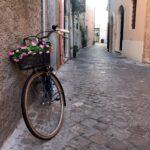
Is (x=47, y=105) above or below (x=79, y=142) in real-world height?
above

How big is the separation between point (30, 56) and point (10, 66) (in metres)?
0.26

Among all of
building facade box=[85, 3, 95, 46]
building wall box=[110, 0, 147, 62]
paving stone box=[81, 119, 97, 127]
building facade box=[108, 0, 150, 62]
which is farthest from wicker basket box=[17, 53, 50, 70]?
building facade box=[85, 3, 95, 46]

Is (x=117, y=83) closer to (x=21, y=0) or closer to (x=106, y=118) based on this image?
(x=106, y=118)

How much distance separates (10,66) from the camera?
337cm

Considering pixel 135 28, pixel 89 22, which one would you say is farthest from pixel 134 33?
pixel 89 22

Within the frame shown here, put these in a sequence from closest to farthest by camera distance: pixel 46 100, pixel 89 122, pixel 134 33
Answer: pixel 46 100
pixel 89 122
pixel 134 33

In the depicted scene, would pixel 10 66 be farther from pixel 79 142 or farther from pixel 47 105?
pixel 79 142

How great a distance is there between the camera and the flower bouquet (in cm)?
332

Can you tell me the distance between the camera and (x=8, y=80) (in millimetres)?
3295

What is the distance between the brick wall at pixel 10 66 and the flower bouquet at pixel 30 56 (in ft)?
0.33

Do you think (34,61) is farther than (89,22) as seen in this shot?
No

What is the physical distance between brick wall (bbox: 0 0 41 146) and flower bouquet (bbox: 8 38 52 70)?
0.33 ft

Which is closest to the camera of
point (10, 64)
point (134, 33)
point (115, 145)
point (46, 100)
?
point (115, 145)

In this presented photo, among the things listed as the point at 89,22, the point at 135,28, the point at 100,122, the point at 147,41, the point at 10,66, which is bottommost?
the point at 100,122
